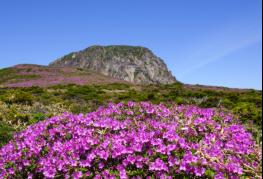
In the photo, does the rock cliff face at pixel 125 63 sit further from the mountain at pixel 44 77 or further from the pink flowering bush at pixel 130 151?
the pink flowering bush at pixel 130 151

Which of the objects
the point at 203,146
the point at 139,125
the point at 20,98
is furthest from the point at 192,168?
the point at 20,98

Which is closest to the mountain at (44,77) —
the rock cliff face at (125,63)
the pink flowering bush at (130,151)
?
the rock cliff face at (125,63)

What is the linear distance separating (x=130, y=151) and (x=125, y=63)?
71.5 meters

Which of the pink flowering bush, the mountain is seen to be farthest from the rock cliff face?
the pink flowering bush

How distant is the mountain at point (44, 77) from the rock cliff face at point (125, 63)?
18390 mm

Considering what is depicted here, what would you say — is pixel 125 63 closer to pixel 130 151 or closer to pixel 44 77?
pixel 44 77

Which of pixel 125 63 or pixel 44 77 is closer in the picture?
pixel 44 77

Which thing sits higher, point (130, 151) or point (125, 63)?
point (125, 63)

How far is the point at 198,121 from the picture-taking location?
638 centimetres

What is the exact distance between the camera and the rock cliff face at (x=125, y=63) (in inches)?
2894

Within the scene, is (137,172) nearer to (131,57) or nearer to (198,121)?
(198,121)

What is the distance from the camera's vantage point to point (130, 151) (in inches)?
210

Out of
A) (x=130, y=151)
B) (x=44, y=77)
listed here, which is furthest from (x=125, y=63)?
(x=130, y=151)

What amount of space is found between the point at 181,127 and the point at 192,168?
136 centimetres
